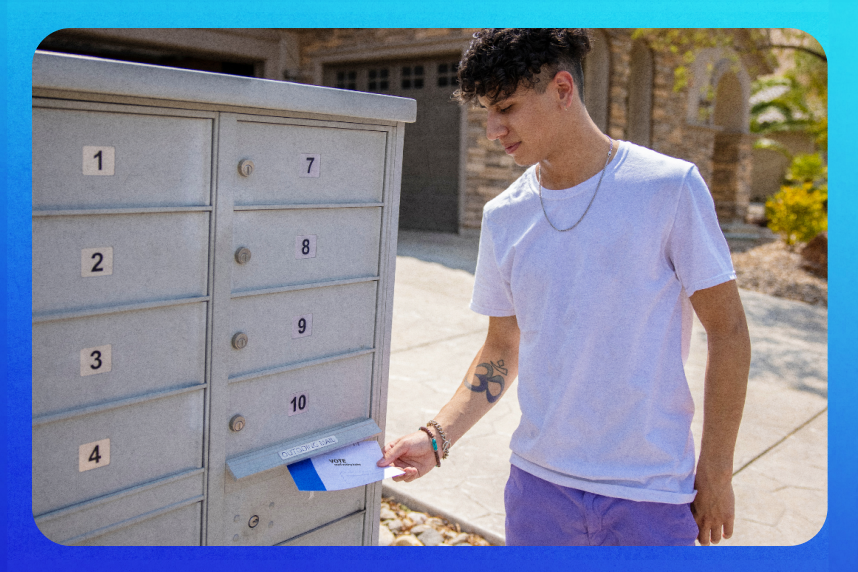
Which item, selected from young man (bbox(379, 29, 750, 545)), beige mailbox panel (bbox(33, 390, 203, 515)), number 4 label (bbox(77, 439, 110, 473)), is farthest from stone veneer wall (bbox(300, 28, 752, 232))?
number 4 label (bbox(77, 439, 110, 473))

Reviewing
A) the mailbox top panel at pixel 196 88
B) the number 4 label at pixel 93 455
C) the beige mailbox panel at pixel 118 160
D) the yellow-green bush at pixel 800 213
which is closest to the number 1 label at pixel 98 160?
the beige mailbox panel at pixel 118 160

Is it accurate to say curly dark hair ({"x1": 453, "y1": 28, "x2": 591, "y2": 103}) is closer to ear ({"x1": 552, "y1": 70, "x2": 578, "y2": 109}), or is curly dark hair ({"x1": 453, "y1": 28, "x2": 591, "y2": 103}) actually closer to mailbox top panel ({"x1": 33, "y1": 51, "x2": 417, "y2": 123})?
ear ({"x1": 552, "y1": 70, "x2": 578, "y2": 109})

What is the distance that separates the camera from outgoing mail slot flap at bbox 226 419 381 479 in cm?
171

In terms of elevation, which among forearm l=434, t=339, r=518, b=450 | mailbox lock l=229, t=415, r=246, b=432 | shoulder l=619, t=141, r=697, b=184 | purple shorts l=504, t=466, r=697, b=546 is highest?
shoulder l=619, t=141, r=697, b=184

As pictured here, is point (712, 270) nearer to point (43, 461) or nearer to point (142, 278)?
point (142, 278)

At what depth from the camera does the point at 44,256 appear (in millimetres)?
1324

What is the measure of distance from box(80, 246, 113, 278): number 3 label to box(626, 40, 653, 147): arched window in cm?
1094

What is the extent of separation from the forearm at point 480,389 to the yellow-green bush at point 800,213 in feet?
27.6

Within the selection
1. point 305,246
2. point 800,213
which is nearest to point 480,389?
point 305,246

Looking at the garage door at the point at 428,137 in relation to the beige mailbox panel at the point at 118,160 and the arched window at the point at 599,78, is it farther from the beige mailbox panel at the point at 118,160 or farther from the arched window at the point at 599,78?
the beige mailbox panel at the point at 118,160

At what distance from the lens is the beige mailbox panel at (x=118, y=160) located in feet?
4.26

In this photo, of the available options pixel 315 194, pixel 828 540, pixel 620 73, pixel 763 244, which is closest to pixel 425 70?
pixel 620 73

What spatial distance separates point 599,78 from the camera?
1020 centimetres

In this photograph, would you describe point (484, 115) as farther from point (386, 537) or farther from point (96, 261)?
point (96, 261)
